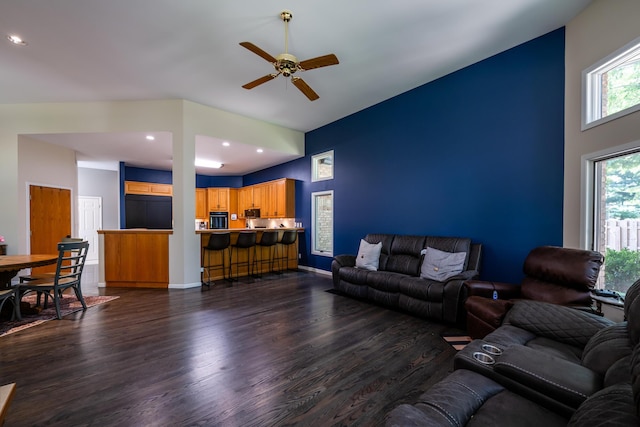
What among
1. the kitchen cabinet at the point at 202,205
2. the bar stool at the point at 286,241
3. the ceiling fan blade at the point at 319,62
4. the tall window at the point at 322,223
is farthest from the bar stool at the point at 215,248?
A: the kitchen cabinet at the point at 202,205

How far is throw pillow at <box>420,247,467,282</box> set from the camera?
3477 mm

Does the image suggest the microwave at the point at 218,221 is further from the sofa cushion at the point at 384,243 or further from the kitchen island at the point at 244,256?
the sofa cushion at the point at 384,243

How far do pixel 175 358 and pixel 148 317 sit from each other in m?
1.35

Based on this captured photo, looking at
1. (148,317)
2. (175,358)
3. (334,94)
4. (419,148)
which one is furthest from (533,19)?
(148,317)

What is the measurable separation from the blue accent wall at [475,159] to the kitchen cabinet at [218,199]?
16.9 feet

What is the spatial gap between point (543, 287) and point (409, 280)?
54.9 inches

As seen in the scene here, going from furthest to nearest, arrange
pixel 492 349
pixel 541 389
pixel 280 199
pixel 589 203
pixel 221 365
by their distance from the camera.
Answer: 1. pixel 280 199
2. pixel 589 203
3. pixel 221 365
4. pixel 492 349
5. pixel 541 389

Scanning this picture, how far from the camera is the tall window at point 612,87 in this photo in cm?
234

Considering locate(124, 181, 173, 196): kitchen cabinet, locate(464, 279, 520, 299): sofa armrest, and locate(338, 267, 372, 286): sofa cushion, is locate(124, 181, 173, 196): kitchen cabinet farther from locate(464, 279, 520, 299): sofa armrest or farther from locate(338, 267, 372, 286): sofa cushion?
locate(464, 279, 520, 299): sofa armrest

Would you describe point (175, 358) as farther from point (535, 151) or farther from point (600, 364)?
point (535, 151)

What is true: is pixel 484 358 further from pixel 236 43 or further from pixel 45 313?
pixel 45 313

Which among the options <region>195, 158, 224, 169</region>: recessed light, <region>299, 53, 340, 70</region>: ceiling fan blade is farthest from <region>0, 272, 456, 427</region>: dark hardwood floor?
<region>195, 158, 224, 169</region>: recessed light

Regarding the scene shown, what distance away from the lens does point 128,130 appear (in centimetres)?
493

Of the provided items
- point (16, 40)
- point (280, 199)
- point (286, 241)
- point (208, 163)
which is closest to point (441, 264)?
point (286, 241)
